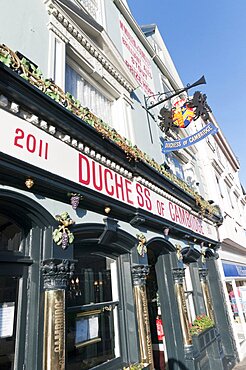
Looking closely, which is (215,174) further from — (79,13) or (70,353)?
(70,353)

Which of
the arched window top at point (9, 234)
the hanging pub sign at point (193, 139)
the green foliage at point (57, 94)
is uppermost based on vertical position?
the hanging pub sign at point (193, 139)

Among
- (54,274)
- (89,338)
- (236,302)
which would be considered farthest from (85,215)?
(236,302)

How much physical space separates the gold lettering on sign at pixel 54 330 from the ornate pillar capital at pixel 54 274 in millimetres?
71

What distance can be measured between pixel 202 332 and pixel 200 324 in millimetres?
259

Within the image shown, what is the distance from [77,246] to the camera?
4125 mm

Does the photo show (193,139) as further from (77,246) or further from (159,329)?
(159,329)

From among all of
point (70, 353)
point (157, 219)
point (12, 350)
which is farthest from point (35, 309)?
point (157, 219)

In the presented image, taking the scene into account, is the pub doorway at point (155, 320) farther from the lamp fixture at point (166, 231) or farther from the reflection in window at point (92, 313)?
the reflection in window at point (92, 313)

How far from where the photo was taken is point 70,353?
3.47 m

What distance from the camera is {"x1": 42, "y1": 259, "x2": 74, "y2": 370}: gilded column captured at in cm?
284

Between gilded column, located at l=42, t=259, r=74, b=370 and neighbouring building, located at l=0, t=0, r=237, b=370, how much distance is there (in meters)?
0.01

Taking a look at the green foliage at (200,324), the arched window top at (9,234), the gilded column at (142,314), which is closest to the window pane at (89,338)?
the gilded column at (142,314)

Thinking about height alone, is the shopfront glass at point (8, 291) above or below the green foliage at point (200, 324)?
above

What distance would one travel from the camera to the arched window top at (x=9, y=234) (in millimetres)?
3098
